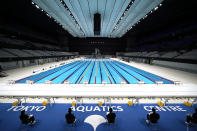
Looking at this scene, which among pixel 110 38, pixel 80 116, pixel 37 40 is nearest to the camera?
pixel 80 116

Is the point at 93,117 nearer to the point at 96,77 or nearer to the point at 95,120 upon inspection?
the point at 95,120

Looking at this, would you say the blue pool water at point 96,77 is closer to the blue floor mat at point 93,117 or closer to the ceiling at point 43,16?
the blue floor mat at point 93,117

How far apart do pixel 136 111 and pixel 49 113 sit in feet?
10.3

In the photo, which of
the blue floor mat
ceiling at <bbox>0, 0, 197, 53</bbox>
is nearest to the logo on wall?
the blue floor mat

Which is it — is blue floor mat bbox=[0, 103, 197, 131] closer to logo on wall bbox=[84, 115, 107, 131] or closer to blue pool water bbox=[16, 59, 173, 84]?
logo on wall bbox=[84, 115, 107, 131]

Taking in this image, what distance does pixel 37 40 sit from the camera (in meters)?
21.9

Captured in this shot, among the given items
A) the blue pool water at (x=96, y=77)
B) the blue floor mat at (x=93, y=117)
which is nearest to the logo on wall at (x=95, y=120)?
the blue floor mat at (x=93, y=117)

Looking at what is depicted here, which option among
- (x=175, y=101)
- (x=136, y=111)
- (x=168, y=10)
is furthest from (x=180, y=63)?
(x=136, y=111)

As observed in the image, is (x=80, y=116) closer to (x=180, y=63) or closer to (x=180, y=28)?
(x=180, y=63)

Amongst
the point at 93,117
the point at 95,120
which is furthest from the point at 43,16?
the point at 95,120

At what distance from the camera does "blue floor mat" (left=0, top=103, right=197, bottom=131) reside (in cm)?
275

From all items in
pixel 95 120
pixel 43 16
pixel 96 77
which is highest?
pixel 43 16

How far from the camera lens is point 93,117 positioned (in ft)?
10.4

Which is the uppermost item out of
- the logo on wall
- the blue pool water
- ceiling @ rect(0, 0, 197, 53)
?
ceiling @ rect(0, 0, 197, 53)
